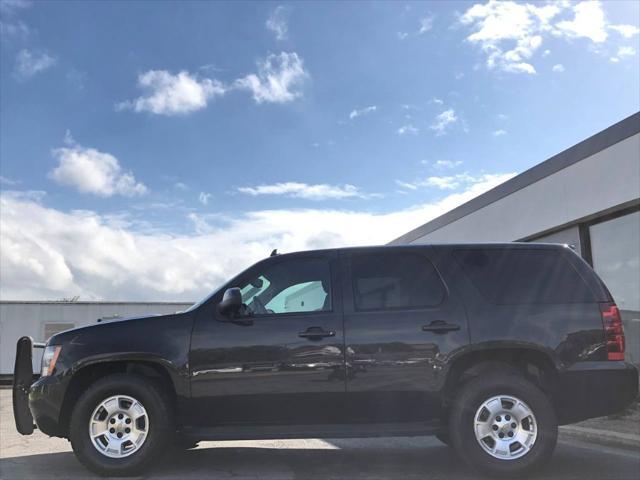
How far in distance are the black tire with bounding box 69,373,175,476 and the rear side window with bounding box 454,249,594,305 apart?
299 cm

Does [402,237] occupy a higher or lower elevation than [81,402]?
higher

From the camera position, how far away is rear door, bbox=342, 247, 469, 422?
4.92 m

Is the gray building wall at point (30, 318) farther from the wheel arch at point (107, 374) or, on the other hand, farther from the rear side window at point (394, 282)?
the rear side window at point (394, 282)

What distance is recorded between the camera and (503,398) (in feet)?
16.1

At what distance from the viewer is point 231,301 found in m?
4.77

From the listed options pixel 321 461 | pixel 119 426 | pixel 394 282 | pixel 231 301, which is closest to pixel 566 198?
pixel 394 282

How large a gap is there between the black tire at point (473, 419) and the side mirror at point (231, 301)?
204 cm

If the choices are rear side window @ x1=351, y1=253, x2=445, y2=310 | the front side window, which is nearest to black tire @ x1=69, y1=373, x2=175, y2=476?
the front side window

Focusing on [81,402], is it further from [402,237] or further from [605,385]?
[402,237]

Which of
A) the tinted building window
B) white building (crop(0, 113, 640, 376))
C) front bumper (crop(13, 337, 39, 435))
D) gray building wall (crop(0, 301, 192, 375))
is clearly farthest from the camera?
gray building wall (crop(0, 301, 192, 375))

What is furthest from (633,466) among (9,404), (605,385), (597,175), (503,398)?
(9,404)

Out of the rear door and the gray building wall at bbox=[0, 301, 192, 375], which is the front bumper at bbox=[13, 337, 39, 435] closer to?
the rear door

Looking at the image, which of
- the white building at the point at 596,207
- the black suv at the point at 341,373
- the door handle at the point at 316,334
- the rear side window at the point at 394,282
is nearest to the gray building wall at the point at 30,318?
the white building at the point at 596,207

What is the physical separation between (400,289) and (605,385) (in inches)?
76.5
